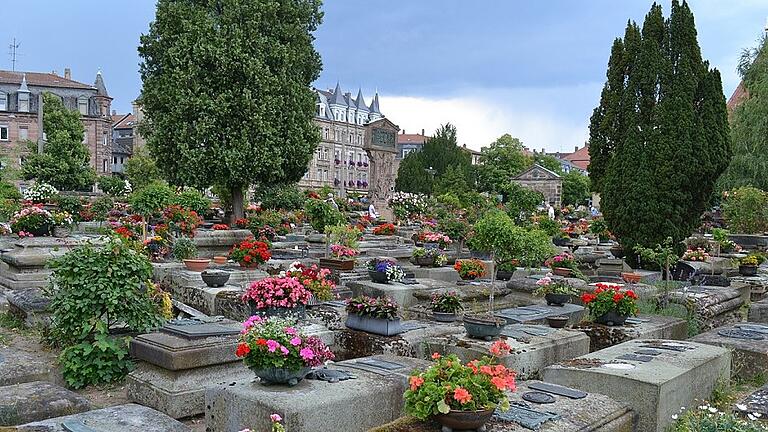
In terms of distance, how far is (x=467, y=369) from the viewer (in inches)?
185

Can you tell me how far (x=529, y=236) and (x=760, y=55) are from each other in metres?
26.1

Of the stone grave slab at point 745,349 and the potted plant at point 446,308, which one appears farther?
the potted plant at point 446,308

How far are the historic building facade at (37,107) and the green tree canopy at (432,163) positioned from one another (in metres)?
29.6

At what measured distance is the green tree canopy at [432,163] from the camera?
6444cm

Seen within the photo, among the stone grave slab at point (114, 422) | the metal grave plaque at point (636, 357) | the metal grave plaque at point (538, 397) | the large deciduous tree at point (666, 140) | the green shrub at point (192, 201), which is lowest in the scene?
the stone grave slab at point (114, 422)

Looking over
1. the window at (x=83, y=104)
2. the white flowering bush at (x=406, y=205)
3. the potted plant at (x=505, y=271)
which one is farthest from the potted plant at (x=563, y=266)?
the window at (x=83, y=104)

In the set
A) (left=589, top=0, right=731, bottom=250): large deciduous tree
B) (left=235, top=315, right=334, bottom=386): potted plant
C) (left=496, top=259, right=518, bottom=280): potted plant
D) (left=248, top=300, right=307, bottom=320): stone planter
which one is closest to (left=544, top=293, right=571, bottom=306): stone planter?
(left=496, top=259, right=518, bottom=280): potted plant

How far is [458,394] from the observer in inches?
173

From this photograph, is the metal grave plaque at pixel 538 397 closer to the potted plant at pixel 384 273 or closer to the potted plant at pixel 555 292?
the potted plant at pixel 555 292

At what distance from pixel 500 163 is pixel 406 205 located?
48.1m

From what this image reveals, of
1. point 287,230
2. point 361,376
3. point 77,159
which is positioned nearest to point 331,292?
point 361,376

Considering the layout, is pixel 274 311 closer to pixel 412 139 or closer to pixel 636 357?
pixel 636 357

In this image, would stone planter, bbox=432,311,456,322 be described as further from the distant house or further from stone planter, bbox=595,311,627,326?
the distant house

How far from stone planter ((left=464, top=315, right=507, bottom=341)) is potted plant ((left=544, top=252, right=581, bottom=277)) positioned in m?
7.62
